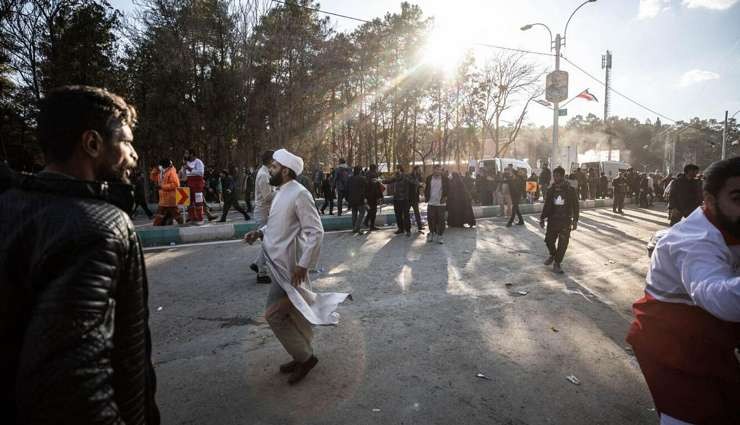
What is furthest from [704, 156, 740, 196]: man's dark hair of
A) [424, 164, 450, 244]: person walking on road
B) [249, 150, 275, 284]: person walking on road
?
[424, 164, 450, 244]: person walking on road

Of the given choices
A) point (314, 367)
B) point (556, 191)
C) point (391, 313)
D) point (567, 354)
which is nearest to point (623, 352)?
point (567, 354)

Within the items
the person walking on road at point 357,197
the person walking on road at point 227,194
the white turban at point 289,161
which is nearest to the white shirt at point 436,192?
the person walking on road at point 357,197

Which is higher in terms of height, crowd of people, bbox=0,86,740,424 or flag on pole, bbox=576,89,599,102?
flag on pole, bbox=576,89,599,102

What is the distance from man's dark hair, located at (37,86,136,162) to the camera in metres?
1.18

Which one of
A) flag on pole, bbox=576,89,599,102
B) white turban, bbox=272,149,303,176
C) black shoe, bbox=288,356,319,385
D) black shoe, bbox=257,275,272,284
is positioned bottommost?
black shoe, bbox=288,356,319,385

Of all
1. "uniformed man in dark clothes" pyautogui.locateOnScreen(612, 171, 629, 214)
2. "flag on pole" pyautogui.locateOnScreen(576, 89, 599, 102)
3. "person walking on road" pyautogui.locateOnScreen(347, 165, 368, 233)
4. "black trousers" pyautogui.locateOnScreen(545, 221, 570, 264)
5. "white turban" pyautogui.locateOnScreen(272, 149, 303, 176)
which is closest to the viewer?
"white turban" pyautogui.locateOnScreen(272, 149, 303, 176)

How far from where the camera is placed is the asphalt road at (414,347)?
9.50ft

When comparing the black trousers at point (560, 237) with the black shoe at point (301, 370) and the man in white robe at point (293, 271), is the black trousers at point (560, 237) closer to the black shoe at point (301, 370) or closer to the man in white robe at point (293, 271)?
the man in white robe at point (293, 271)

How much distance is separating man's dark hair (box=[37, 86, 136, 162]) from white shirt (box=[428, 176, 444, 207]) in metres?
8.99

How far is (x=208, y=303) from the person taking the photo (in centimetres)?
522

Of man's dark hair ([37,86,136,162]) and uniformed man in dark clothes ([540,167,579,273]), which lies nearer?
man's dark hair ([37,86,136,162])

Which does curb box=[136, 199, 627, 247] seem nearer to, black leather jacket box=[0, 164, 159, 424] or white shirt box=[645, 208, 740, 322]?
black leather jacket box=[0, 164, 159, 424]

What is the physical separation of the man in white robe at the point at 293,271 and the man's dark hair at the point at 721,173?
8.18ft

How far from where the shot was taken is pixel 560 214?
7188 millimetres
